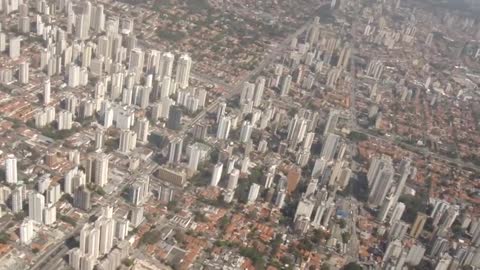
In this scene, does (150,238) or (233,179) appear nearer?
(150,238)

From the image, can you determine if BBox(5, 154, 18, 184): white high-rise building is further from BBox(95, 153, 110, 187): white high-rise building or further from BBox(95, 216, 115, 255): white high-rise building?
BBox(95, 216, 115, 255): white high-rise building

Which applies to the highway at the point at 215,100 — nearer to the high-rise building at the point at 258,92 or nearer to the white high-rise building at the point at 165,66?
the high-rise building at the point at 258,92

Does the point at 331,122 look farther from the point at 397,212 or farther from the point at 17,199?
the point at 17,199

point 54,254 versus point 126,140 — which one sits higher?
point 126,140

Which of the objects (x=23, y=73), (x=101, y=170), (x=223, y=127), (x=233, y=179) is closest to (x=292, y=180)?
(x=233, y=179)

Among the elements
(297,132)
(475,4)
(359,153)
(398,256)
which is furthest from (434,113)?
(475,4)

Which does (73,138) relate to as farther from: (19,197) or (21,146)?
(19,197)
